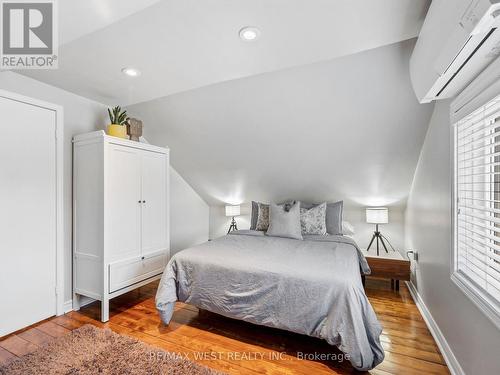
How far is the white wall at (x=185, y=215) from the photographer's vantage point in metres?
4.00

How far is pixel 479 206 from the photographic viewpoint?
138cm

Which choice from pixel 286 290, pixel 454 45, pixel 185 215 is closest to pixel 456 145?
pixel 454 45

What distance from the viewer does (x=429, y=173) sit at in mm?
2342

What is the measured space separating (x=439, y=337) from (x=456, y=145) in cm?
147

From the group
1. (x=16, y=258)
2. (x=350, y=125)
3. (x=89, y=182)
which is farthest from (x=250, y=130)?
(x=16, y=258)

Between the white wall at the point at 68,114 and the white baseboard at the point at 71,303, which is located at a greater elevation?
the white wall at the point at 68,114

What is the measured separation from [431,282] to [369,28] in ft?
7.05

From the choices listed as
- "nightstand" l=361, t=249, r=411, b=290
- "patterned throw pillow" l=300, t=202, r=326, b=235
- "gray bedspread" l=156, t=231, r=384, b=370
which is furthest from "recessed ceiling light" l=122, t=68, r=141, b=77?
"nightstand" l=361, t=249, r=411, b=290

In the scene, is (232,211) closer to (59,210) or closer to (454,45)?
(59,210)

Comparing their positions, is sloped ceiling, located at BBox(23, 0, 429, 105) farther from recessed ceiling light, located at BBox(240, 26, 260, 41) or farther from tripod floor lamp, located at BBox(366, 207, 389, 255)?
tripod floor lamp, located at BBox(366, 207, 389, 255)

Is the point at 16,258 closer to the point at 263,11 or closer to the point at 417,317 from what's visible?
the point at 263,11
